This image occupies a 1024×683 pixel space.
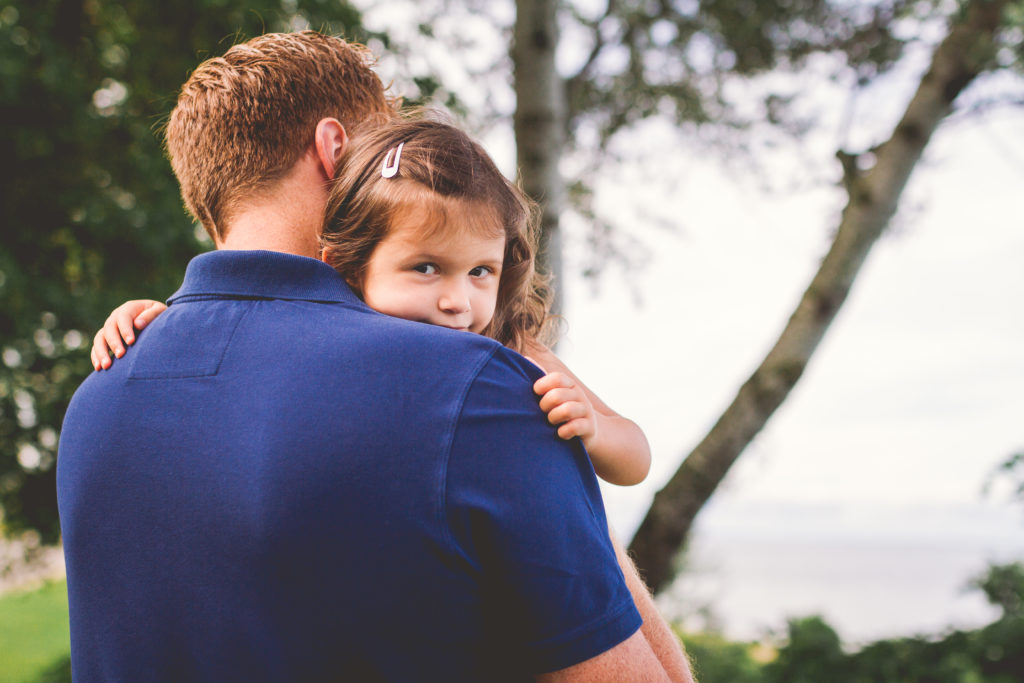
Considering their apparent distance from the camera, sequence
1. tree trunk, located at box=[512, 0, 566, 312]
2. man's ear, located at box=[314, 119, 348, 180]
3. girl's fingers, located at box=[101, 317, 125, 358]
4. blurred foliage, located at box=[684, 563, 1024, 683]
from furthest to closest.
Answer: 1. blurred foliage, located at box=[684, 563, 1024, 683]
2. tree trunk, located at box=[512, 0, 566, 312]
3. man's ear, located at box=[314, 119, 348, 180]
4. girl's fingers, located at box=[101, 317, 125, 358]

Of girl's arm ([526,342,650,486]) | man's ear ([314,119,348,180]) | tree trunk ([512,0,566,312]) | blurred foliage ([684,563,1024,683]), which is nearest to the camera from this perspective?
girl's arm ([526,342,650,486])

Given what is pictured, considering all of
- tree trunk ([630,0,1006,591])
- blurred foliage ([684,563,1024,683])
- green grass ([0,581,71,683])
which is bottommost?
green grass ([0,581,71,683])

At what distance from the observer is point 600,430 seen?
1.50 m

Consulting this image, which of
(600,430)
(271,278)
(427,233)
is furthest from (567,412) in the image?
(427,233)

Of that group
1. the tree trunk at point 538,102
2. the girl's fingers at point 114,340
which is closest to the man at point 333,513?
the girl's fingers at point 114,340

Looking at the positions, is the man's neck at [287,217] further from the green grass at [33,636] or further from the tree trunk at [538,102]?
the green grass at [33,636]

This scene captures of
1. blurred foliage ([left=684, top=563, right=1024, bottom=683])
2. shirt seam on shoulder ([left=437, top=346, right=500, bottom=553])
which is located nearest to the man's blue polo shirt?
shirt seam on shoulder ([left=437, top=346, right=500, bottom=553])

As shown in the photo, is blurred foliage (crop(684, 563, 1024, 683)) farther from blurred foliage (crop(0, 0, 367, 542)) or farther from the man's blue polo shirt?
the man's blue polo shirt

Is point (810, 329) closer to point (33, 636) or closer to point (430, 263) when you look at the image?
point (430, 263)

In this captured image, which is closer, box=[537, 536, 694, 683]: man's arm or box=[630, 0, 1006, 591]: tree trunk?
box=[537, 536, 694, 683]: man's arm

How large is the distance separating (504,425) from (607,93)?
6.51 m

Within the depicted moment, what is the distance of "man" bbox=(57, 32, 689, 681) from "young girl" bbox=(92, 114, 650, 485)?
335mm

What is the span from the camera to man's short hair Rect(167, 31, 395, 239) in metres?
1.58

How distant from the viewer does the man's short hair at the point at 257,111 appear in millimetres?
1577
